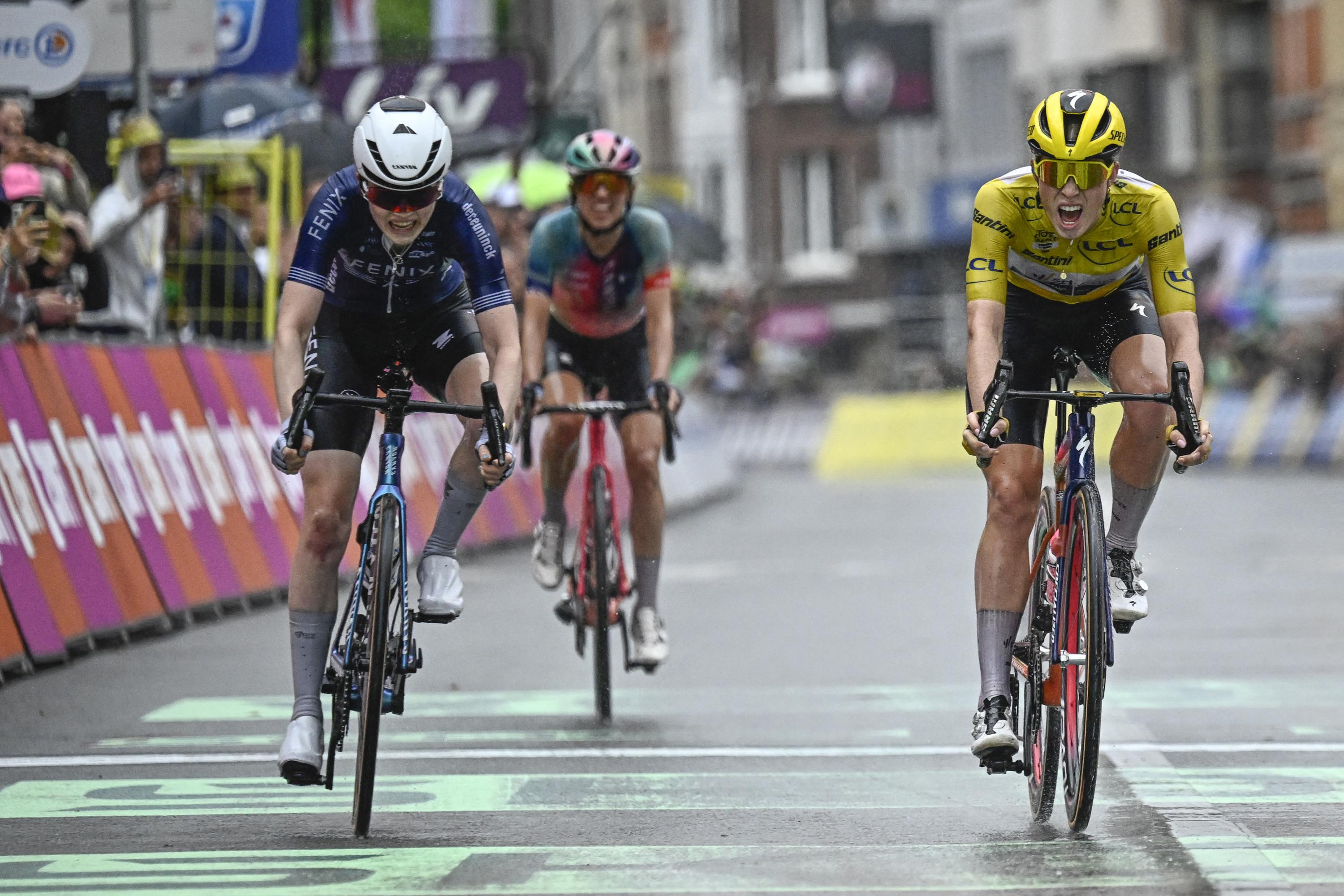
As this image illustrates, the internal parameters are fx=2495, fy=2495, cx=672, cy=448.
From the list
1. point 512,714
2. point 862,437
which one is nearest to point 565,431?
point 512,714

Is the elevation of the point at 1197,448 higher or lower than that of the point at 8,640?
higher

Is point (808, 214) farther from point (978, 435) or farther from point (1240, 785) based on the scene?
point (978, 435)

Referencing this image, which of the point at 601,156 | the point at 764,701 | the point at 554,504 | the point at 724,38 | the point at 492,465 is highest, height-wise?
the point at 724,38

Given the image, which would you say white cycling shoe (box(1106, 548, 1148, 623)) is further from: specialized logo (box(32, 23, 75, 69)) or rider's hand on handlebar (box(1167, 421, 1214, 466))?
specialized logo (box(32, 23, 75, 69))

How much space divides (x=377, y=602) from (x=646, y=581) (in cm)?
321

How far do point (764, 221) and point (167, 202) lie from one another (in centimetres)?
4545

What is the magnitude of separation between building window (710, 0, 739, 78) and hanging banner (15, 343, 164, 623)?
5021 centimetres

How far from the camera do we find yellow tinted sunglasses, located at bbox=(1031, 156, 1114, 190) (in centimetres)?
680

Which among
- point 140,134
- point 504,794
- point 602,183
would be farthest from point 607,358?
point 140,134

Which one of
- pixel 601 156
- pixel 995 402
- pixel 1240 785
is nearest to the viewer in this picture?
pixel 995 402

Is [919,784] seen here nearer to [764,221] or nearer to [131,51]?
[131,51]

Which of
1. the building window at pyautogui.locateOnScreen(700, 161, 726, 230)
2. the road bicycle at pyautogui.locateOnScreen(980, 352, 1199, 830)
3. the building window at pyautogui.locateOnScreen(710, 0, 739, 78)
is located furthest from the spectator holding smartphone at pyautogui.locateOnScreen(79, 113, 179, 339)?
the building window at pyautogui.locateOnScreen(700, 161, 726, 230)

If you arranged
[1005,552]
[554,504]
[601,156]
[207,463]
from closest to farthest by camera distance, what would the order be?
[1005,552]
[601,156]
[554,504]
[207,463]

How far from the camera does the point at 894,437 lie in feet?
120
